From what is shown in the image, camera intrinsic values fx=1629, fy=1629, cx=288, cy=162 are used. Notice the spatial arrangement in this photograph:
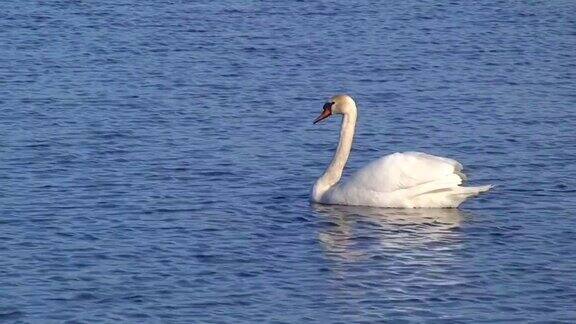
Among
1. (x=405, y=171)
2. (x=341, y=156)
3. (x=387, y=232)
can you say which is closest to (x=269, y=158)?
(x=341, y=156)

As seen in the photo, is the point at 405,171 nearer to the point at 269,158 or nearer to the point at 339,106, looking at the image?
the point at 339,106

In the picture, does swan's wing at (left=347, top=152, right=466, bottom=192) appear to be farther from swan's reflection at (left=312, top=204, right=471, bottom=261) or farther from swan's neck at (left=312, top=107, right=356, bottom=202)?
swan's neck at (left=312, top=107, right=356, bottom=202)

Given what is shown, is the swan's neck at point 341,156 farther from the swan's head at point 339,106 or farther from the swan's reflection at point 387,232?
the swan's reflection at point 387,232

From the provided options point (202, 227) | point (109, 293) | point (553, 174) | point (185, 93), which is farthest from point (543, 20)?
point (109, 293)

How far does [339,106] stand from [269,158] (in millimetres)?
1051

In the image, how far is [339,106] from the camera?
15.0 m

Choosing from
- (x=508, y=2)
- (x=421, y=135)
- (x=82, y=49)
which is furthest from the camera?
(x=508, y=2)

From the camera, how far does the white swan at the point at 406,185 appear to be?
1382cm

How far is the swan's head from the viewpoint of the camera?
588 inches

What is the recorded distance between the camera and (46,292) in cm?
1090

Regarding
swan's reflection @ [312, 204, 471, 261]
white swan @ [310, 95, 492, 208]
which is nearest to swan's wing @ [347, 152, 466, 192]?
white swan @ [310, 95, 492, 208]

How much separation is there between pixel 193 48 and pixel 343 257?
10.6 m

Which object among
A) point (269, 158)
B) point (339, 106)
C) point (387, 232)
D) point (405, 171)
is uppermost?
point (339, 106)

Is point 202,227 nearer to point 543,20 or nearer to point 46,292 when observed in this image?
point 46,292
